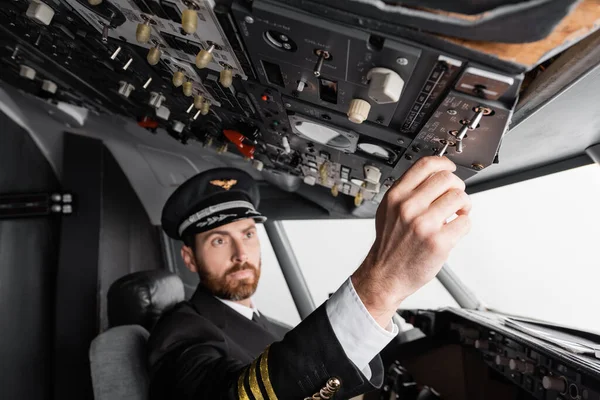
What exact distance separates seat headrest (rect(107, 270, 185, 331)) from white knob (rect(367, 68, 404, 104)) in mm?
1902

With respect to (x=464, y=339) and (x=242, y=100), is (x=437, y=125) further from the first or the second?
(x=464, y=339)

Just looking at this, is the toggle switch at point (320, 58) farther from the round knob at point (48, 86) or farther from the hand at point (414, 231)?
the round knob at point (48, 86)

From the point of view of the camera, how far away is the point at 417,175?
0.81 meters

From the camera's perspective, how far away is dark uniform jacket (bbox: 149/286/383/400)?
96cm

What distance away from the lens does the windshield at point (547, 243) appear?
6.91ft

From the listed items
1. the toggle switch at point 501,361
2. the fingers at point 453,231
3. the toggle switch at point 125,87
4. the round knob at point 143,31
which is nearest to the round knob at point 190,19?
the round knob at point 143,31

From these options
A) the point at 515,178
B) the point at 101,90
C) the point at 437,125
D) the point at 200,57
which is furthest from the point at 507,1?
the point at 101,90

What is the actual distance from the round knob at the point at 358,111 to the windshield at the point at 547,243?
1.13m

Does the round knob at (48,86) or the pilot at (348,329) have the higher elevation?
the round knob at (48,86)

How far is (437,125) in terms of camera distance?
98 centimetres

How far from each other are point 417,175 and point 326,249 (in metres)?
3.79

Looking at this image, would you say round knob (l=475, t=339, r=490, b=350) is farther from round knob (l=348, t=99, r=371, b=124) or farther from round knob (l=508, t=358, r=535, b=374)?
round knob (l=348, t=99, r=371, b=124)

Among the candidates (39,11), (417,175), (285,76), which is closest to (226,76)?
(285,76)

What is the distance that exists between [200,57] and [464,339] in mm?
2044
